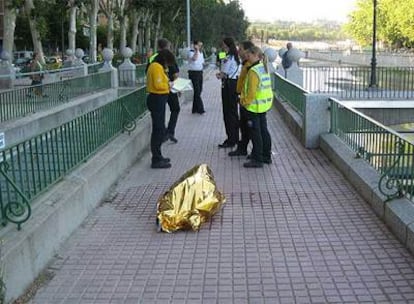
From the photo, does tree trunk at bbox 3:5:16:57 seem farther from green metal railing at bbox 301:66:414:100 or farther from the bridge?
the bridge

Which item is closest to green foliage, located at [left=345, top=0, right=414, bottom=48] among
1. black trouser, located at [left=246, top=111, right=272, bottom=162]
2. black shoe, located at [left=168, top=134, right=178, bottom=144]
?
black shoe, located at [left=168, top=134, right=178, bottom=144]

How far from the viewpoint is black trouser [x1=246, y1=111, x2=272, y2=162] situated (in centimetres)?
922

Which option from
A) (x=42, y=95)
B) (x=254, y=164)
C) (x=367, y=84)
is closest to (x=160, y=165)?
(x=254, y=164)

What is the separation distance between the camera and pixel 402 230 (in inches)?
231

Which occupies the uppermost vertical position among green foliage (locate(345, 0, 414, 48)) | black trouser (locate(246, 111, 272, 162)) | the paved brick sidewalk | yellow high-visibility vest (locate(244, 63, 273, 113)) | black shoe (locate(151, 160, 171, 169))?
green foliage (locate(345, 0, 414, 48))

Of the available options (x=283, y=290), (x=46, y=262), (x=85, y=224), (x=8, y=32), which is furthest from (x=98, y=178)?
(x=8, y=32)

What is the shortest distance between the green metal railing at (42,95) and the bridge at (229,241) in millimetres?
5229

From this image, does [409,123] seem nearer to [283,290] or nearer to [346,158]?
[346,158]

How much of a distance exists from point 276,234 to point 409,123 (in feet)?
38.0

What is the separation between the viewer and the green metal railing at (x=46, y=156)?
5176 millimetres

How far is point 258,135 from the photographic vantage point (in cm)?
918

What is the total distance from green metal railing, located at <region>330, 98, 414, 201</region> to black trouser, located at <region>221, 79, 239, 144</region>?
70.8 inches

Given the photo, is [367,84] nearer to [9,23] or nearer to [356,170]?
[9,23]

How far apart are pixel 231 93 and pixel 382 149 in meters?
4.02
